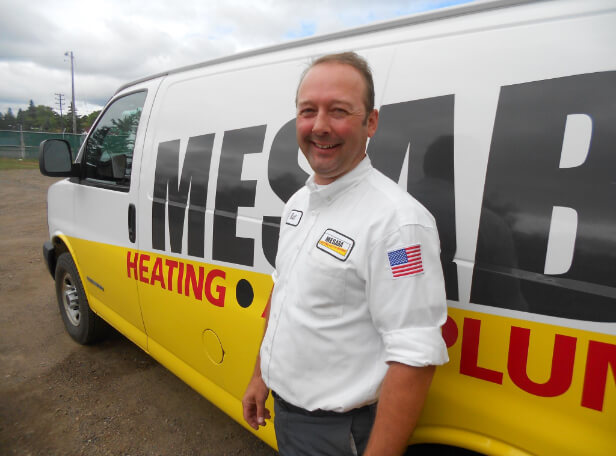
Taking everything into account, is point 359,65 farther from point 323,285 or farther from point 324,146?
point 323,285

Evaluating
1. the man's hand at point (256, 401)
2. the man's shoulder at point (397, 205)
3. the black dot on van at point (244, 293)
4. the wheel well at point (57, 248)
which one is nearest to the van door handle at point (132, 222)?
the black dot on van at point (244, 293)

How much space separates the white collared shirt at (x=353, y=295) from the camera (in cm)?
95

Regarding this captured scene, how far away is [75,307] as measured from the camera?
365cm

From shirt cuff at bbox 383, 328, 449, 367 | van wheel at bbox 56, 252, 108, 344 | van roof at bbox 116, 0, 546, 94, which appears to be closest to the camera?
shirt cuff at bbox 383, 328, 449, 367

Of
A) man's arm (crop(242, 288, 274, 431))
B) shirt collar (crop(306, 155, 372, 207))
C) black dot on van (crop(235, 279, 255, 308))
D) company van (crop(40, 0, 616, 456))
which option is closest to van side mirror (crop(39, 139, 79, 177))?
company van (crop(40, 0, 616, 456))

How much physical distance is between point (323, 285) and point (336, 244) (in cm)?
11

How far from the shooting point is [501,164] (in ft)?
3.74

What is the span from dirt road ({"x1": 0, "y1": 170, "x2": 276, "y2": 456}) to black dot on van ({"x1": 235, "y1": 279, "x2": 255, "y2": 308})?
109cm

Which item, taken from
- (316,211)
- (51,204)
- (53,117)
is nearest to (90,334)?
(51,204)

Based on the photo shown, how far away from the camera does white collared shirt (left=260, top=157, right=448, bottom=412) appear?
95cm

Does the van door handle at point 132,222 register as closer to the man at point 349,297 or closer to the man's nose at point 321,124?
the man at point 349,297

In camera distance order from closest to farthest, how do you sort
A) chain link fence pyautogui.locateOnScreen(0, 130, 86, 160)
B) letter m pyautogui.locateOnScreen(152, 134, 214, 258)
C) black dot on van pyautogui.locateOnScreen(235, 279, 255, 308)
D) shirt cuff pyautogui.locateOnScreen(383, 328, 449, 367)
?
shirt cuff pyautogui.locateOnScreen(383, 328, 449, 367), black dot on van pyautogui.locateOnScreen(235, 279, 255, 308), letter m pyautogui.locateOnScreen(152, 134, 214, 258), chain link fence pyautogui.locateOnScreen(0, 130, 86, 160)

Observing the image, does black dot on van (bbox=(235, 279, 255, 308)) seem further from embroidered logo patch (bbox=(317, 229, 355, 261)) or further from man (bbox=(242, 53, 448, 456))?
embroidered logo patch (bbox=(317, 229, 355, 261))

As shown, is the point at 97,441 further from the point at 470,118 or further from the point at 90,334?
the point at 470,118
